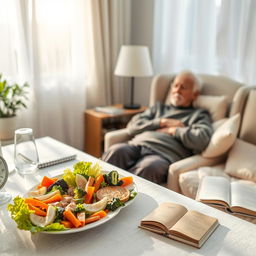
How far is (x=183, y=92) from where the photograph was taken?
2.50 meters

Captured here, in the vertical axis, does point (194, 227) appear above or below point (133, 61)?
below

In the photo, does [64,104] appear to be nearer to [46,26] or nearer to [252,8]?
[46,26]

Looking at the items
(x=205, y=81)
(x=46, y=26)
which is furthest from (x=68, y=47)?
(x=205, y=81)

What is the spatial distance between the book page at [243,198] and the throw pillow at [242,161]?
282 mm

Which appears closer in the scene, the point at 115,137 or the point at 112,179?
the point at 112,179

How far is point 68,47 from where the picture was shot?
2.94m

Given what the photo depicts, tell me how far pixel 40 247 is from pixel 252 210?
0.96 m

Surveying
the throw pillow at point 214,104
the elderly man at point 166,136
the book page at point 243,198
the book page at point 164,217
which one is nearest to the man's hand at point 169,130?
the elderly man at point 166,136

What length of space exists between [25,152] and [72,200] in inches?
15.2

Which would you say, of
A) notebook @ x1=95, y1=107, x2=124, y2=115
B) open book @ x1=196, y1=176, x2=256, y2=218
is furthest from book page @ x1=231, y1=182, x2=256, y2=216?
notebook @ x1=95, y1=107, x2=124, y2=115

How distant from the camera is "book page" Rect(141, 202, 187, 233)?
3.36 feet

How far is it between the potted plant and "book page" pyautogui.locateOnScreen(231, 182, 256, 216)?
1764mm

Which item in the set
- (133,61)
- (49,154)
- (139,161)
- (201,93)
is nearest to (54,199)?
(49,154)

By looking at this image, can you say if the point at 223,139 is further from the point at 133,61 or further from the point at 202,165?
the point at 133,61
